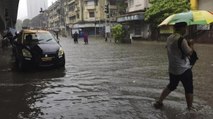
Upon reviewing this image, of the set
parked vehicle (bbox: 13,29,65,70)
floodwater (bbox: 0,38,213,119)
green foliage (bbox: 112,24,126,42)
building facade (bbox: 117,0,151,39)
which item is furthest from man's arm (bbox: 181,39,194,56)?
building facade (bbox: 117,0,151,39)

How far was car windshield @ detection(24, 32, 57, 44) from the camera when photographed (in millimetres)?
15056

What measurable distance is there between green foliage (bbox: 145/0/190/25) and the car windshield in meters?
22.3

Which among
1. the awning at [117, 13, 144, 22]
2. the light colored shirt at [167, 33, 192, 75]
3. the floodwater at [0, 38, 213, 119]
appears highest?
the awning at [117, 13, 144, 22]

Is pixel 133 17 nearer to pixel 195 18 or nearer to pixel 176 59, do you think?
pixel 195 18

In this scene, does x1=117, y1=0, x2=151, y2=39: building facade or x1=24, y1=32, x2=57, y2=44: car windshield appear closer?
x1=24, y1=32, x2=57, y2=44: car windshield

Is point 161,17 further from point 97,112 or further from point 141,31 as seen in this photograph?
point 97,112

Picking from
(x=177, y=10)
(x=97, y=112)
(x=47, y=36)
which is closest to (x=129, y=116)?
(x=97, y=112)

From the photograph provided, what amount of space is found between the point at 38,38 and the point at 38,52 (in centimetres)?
159

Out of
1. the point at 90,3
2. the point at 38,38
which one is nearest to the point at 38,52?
the point at 38,38

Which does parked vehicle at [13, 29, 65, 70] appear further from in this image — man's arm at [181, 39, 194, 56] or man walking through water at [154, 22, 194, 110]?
man's arm at [181, 39, 194, 56]

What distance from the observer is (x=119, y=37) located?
134 ft

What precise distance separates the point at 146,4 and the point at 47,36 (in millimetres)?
32609

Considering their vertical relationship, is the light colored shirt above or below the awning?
below

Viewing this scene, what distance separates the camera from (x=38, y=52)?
13969 millimetres
